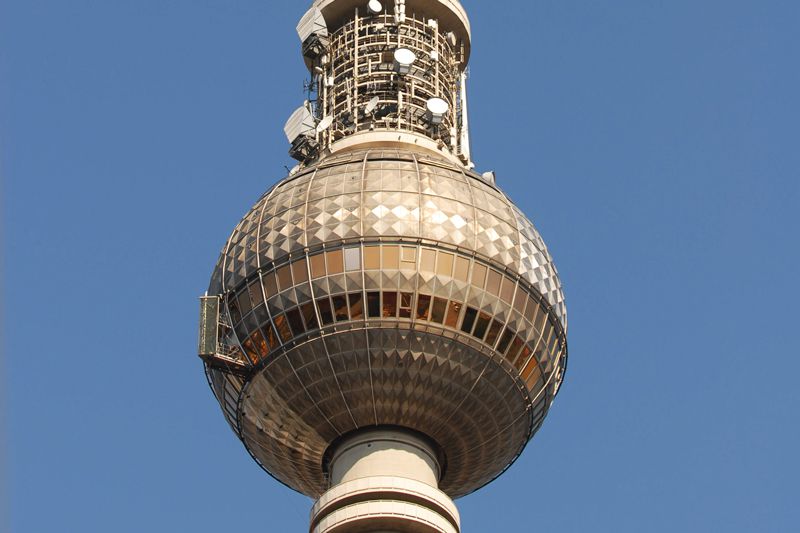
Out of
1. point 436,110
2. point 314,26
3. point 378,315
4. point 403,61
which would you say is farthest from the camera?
point 314,26

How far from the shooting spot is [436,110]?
2756 inches

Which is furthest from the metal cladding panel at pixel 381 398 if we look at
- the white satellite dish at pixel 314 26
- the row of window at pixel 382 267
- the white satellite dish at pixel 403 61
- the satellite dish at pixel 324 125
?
the white satellite dish at pixel 314 26

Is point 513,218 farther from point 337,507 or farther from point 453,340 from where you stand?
point 337,507

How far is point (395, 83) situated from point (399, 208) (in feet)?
37.3

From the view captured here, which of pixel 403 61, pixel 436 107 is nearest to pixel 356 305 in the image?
pixel 436 107

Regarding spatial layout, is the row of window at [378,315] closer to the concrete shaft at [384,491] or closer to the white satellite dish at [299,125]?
the concrete shaft at [384,491]

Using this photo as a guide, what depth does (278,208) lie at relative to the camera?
6362 cm

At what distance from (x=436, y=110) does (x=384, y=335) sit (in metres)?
13.1

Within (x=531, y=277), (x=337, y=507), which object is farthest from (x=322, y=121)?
(x=337, y=507)

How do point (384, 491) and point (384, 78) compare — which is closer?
point (384, 491)

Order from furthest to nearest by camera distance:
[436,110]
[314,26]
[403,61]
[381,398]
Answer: [314,26]
[403,61]
[436,110]
[381,398]

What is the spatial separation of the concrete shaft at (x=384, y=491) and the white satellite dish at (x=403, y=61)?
636 inches

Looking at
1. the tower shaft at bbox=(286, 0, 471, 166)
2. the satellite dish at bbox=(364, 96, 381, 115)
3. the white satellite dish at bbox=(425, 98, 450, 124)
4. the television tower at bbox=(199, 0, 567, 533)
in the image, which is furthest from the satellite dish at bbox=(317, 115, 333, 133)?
the television tower at bbox=(199, 0, 567, 533)

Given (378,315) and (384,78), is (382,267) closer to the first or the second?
(378,315)
